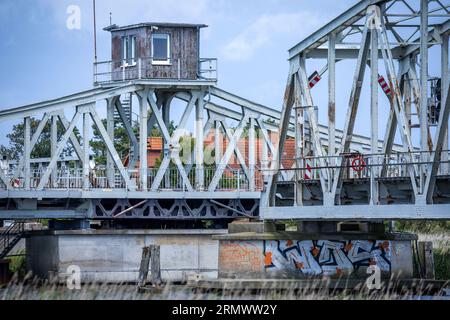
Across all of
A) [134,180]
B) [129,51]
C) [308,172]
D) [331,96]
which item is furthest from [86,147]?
[331,96]

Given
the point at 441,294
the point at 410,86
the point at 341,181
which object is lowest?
the point at 441,294

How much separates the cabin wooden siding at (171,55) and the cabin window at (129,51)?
0.73 feet

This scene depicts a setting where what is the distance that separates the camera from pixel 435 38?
158 ft

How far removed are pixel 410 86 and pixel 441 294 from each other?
7.75 metres

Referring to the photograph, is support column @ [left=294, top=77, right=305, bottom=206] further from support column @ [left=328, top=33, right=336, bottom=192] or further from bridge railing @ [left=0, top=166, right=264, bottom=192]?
bridge railing @ [left=0, top=166, right=264, bottom=192]

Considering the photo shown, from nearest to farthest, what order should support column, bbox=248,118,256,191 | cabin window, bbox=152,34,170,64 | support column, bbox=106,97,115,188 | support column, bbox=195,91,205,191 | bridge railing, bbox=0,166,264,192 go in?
bridge railing, bbox=0,166,264,192 → support column, bbox=106,97,115,188 → support column, bbox=248,118,256,191 → support column, bbox=195,91,205,191 → cabin window, bbox=152,34,170,64

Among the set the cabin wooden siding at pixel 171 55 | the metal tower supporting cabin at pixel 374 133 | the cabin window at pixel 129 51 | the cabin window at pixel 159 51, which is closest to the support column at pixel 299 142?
the metal tower supporting cabin at pixel 374 133

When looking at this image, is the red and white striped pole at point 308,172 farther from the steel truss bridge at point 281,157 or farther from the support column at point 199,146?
the support column at point 199,146

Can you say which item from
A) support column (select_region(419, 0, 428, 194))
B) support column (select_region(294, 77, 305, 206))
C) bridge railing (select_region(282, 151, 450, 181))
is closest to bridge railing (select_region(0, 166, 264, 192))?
support column (select_region(294, 77, 305, 206))

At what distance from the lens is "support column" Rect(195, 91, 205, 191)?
74125 millimetres

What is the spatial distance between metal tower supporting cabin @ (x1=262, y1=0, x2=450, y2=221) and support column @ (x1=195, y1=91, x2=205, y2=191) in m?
21.4
